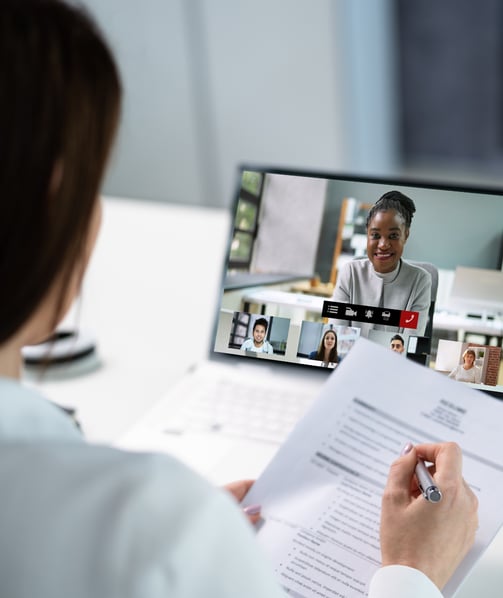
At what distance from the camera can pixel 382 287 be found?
1.87ft

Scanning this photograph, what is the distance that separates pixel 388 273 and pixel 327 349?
0.27 feet

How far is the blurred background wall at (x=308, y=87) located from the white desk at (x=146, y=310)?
1477 mm

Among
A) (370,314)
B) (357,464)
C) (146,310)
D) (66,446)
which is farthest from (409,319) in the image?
(146,310)

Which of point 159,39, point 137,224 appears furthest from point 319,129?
point 137,224

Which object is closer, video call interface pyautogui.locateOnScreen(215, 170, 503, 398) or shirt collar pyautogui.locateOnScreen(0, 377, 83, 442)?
shirt collar pyautogui.locateOnScreen(0, 377, 83, 442)

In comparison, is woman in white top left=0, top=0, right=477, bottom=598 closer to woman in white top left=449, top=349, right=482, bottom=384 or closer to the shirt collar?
the shirt collar

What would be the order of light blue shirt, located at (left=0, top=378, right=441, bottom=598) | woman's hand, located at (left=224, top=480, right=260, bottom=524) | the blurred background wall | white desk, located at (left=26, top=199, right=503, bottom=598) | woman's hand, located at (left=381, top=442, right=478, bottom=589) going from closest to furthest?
light blue shirt, located at (left=0, top=378, right=441, bottom=598), woman's hand, located at (left=381, top=442, right=478, bottom=589), woman's hand, located at (left=224, top=480, right=260, bottom=524), white desk, located at (left=26, top=199, right=503, bottom=598), the blurred background wall

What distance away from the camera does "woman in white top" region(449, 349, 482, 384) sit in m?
0.58

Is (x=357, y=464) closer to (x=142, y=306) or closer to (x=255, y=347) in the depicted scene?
(x=255, y=347)

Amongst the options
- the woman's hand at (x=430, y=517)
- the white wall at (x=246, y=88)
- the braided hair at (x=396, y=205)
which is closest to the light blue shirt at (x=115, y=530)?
Result: the woman's hand at (x=430, y=517)

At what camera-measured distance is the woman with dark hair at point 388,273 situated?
1.87 ft

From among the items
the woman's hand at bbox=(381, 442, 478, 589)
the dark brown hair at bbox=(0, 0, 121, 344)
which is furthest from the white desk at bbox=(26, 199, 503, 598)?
the dark brown hair at bbox=(0, 0, 121, 344)

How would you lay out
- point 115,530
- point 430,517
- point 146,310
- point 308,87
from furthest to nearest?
point 308,87, point 146,310, point 430,517, point 115,530

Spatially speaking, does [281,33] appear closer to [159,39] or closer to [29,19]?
[159,39]
